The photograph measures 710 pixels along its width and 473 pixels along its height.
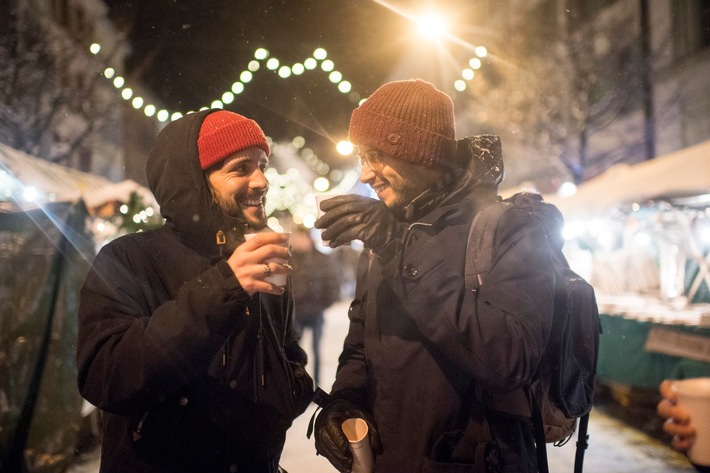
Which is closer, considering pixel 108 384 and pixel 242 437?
pixel 108 384

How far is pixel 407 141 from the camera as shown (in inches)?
89.9

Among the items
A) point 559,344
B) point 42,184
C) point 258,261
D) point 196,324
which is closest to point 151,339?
point 196,324

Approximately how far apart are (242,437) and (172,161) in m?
1.16

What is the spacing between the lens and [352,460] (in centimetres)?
211

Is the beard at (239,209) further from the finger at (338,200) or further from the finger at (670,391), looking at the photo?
the finger at (670,391)

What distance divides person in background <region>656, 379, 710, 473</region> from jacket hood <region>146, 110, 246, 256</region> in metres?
1.60

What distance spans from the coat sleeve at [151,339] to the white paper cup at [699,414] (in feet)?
4.44

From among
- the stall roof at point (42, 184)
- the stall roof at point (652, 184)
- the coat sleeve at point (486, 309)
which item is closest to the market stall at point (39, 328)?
the stall roof at point (42, 184)

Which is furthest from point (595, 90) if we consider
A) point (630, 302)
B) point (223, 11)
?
point (223, 11)

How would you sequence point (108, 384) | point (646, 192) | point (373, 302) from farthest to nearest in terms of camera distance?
Answer: point (646, 192) → point (373, 302) → point (108, 384)

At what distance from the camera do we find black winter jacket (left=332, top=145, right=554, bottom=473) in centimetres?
179

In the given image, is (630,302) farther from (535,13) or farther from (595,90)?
(535,13)

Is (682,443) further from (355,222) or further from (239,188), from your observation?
(239,188)

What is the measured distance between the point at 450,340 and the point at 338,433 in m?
0.66
